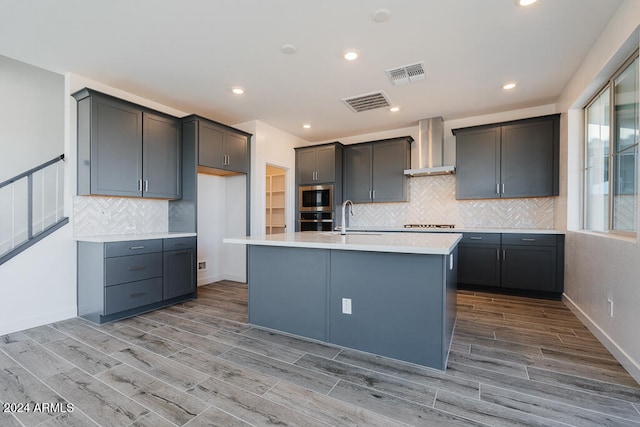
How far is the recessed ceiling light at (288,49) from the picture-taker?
2639mm

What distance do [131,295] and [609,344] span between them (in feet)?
14.4

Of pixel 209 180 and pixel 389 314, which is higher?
pixel 209 180

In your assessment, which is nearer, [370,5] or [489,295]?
[370,5]

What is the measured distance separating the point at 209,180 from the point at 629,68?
4.94 meters

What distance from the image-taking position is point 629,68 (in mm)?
2295

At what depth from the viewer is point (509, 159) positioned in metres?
4.15

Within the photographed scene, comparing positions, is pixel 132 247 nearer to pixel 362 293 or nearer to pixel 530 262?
pixel 362 293

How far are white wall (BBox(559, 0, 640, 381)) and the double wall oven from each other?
3.28m

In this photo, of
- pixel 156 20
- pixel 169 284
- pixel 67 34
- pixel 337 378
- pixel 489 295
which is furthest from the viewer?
pixel 489 295

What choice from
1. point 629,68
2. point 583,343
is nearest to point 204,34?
point 629,68

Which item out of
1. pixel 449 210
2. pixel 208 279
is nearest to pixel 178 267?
pixel 208 279

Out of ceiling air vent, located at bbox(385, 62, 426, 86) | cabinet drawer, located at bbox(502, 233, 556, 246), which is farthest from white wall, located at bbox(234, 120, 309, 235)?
cabinet drawer, located at bbox(502, 233, 556, 246)

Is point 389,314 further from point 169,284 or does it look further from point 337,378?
point 169,284

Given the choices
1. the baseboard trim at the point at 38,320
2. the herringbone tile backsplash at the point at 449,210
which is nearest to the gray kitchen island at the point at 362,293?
the baseboard trim at the point at 38,320
